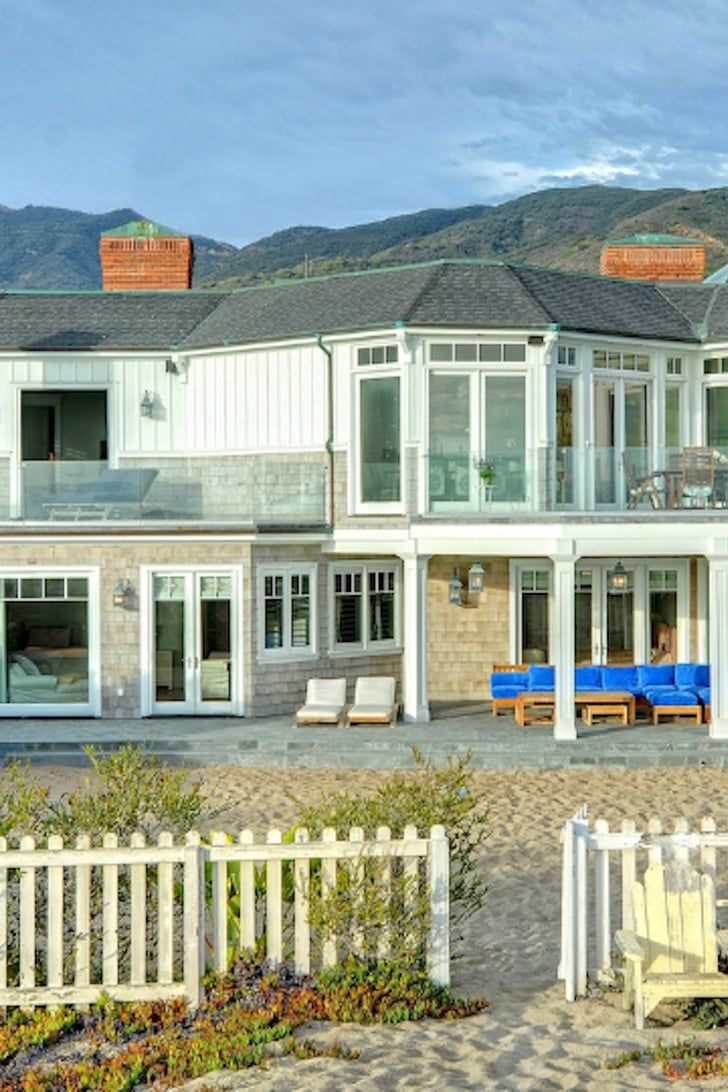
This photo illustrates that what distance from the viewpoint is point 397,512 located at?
21.4 metres

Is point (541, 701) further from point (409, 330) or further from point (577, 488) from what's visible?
point (409, 330)

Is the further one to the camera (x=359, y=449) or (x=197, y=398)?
(x=197, y=398)

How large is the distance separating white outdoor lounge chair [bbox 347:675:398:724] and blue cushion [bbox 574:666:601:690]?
9.22 feet

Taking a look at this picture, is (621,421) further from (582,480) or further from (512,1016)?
(512,1016)

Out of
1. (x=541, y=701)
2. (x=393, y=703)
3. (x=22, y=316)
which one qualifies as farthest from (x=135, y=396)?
(x=541, y=701)

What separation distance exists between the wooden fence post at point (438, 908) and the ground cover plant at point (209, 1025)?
12cm

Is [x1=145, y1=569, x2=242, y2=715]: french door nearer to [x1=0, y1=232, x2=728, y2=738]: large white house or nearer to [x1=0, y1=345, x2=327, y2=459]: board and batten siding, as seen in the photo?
[x1=0, y1=232, x2=728, y2=738]: large white house

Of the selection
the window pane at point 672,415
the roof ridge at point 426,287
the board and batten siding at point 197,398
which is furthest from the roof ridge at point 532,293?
the board and batten siding at point 197,398

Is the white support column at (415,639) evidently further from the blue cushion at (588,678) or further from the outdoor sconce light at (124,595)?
the outdoor sconce light at (124,595)

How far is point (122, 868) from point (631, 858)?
343cm

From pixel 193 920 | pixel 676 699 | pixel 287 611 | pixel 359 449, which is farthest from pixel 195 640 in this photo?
pixel 193 920

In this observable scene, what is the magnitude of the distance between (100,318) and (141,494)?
5.22 meters

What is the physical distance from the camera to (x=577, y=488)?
20.6 metres

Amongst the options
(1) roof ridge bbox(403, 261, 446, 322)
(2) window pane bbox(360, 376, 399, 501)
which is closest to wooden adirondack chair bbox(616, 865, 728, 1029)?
(2) window pane bbox(360, 376, 399, 501)
